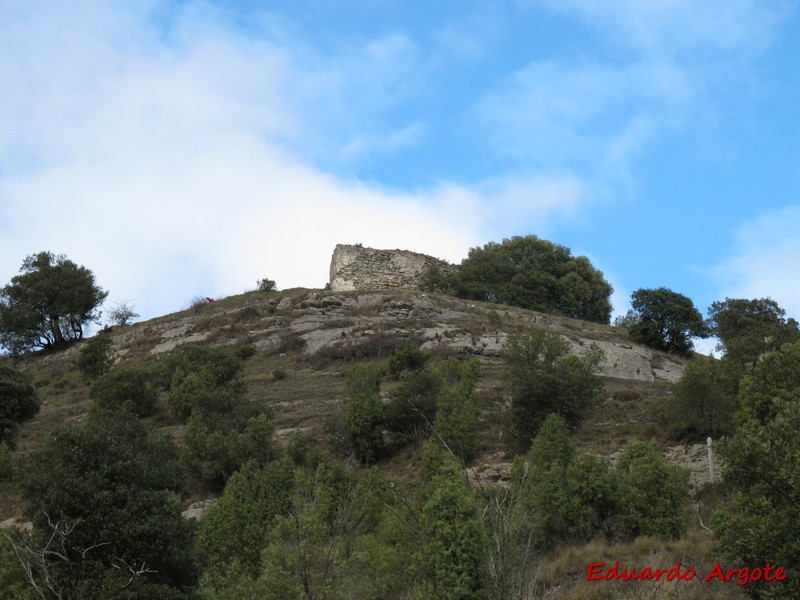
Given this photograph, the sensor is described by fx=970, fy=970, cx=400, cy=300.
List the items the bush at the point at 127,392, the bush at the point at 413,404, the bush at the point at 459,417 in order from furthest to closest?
the bush at the point at 127,392, the bush at the point at 413,404, the bush at the point at 459,417

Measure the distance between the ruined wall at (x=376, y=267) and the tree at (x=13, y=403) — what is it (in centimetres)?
2969

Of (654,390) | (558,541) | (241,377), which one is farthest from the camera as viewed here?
(241,377)

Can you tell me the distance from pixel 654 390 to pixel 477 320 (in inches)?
532

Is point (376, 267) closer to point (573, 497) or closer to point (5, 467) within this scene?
point (5, 467)

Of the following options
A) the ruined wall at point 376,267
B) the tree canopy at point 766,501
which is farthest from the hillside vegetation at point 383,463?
the ruined wall at point 376,267

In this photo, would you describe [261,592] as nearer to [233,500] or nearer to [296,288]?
[233,500]

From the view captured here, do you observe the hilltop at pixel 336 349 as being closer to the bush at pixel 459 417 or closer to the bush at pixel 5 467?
the bush at pixel 459 417

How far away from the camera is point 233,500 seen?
66.0 ft

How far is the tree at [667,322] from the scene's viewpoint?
43.5 m

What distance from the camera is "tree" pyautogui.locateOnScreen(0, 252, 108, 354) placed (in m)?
56.3

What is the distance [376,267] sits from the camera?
64312 mm

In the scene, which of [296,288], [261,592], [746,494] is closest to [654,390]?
[746,494]


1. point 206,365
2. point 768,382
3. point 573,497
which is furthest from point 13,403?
point 768,382

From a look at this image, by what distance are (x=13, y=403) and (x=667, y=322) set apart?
1094 inches
